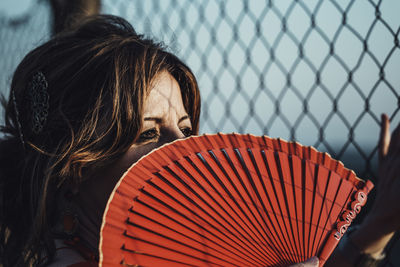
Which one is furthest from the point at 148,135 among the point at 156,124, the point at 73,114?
the point at 73,114

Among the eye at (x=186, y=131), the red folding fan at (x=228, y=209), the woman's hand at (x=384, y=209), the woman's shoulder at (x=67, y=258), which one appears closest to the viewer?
the woman's hand at (x=384, y=209)

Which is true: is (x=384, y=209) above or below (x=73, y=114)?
above

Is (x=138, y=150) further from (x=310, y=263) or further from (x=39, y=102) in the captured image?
(x=310, y=263)

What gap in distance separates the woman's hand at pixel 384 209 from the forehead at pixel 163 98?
0.56 m

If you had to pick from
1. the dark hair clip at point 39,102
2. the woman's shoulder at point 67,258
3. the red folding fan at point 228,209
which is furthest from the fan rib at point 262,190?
the dark hair clip at point 39,102

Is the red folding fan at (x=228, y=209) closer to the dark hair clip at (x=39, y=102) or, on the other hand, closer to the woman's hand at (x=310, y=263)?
the woman's hand at (x=310, y=263)

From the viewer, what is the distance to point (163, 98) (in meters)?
1.07

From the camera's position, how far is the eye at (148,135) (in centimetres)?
103

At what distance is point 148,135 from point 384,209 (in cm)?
60

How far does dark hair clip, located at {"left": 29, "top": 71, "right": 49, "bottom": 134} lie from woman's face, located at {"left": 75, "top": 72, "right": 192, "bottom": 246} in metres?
0.23

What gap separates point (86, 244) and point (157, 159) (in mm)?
357

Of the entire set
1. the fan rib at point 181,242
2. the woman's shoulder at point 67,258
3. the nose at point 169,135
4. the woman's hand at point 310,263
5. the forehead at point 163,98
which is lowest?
the woman's shoulder at point 67,258

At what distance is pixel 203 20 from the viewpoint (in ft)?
5.21

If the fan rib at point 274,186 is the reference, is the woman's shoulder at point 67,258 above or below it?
below
